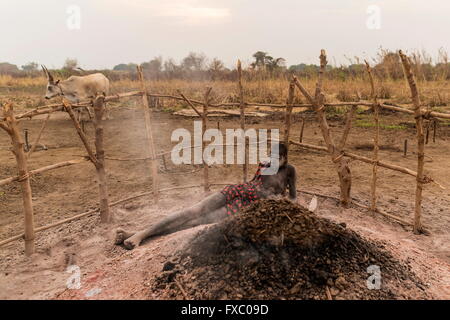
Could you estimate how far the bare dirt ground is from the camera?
2793 mm

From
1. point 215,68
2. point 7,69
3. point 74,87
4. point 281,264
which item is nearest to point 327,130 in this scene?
point 281,264

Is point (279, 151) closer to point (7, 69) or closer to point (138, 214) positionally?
point (138, 214)

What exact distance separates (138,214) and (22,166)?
1563 mm

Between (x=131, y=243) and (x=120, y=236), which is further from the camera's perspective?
(x=120, y=236)

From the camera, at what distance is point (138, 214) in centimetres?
453

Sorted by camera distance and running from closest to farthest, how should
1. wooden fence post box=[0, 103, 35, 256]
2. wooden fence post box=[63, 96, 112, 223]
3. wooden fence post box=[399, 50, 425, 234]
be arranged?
1. wooden fence post box=[0, 103, 35, 256]
2. wooden fence post box=[399, 50, 425, 234]
3. wooden fence post box=[63, 96, 112, 223]

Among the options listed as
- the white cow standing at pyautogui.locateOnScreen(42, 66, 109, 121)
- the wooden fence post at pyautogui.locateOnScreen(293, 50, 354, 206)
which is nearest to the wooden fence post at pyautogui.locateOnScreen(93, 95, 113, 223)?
the wooden fence post at pyautogui.locateOnScreen(293, 50, 354, 206)

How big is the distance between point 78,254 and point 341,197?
314 cm

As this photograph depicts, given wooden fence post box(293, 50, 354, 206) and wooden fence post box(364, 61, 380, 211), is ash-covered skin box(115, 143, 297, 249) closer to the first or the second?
wooden fence post box(293, 50, 354, 206)

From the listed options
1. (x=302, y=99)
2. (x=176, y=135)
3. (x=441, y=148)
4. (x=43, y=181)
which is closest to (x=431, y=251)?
(x=441, y=148)

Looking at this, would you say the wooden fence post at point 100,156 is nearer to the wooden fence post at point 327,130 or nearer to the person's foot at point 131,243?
the person's foot at point 131,243

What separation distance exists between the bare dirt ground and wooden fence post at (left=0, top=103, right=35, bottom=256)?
206 millimetres

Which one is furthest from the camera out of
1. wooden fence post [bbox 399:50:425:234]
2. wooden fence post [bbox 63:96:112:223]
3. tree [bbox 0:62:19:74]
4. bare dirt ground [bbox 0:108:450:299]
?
tree [bbox 0:62:19:74]

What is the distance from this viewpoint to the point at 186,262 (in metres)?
2.57
